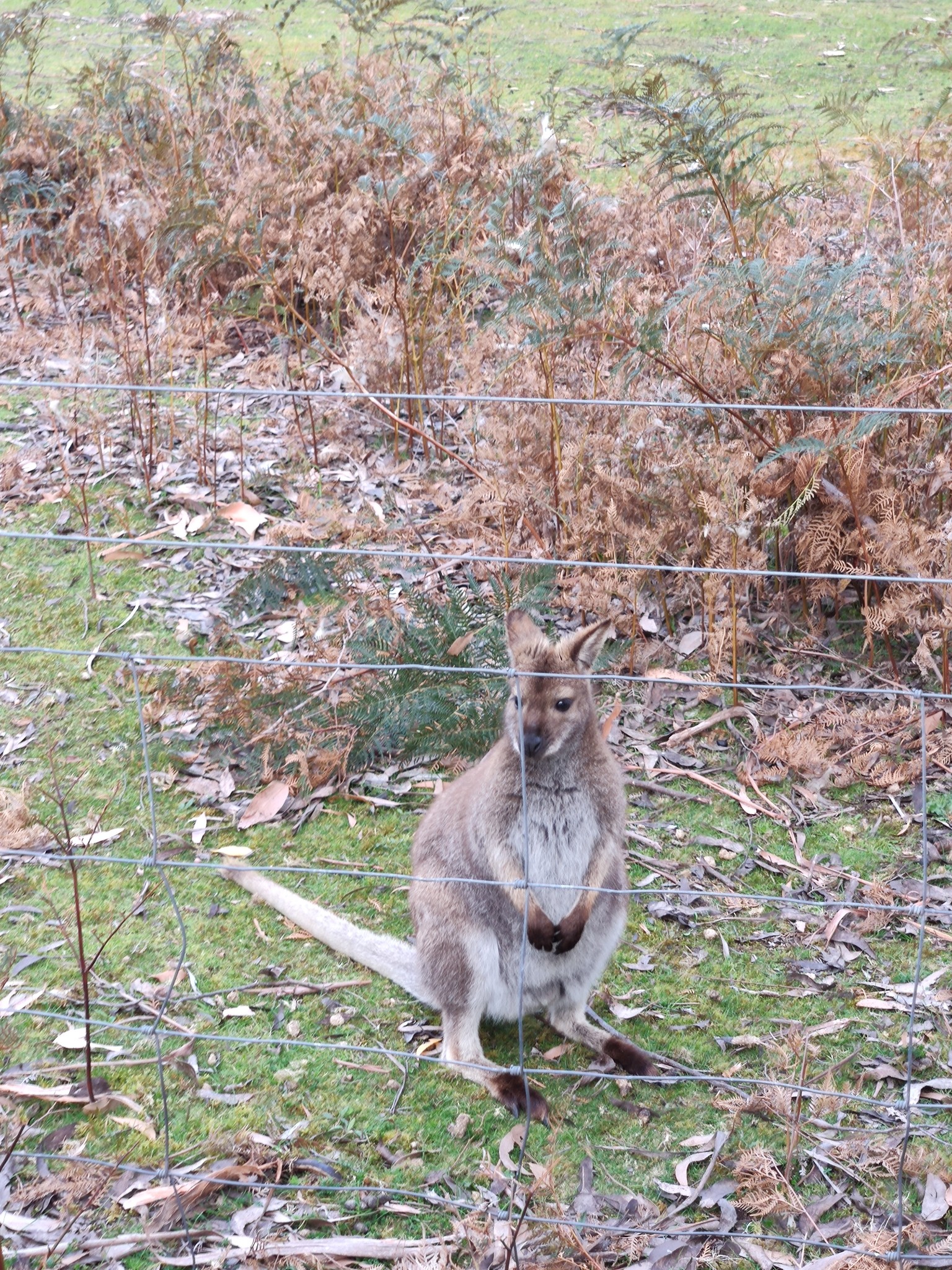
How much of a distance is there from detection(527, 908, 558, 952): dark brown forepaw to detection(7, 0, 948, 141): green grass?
6244 mm

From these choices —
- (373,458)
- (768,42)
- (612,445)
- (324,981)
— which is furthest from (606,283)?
(768,42)

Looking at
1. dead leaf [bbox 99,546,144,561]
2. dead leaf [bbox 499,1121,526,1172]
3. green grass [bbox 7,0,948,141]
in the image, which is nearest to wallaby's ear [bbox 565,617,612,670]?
dead leaf [bbox 499,1121,526,1172]

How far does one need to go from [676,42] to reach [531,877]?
877 centimetres

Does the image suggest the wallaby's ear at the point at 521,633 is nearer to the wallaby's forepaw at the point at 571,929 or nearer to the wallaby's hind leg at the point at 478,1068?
the wallaby's forepaw at the point at 571,929

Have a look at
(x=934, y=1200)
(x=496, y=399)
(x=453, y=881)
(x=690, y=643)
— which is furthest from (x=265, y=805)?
(x=934, y=1200)

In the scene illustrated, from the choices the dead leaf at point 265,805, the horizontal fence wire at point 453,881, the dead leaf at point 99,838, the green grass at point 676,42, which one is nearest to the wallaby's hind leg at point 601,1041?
the horizontal fence wire at point 453,881

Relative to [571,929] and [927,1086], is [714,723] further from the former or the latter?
[927,1086]

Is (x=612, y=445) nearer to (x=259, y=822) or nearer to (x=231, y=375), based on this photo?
(x=259, y=822)

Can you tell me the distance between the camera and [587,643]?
318cm

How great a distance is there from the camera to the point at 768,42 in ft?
33.8

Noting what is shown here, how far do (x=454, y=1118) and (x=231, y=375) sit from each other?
14.2ft

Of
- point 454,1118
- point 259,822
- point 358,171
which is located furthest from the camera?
point 358,171

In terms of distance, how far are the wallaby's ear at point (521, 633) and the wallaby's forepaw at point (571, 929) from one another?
2.22 feet

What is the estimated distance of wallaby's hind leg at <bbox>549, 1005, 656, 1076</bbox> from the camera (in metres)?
3.09
